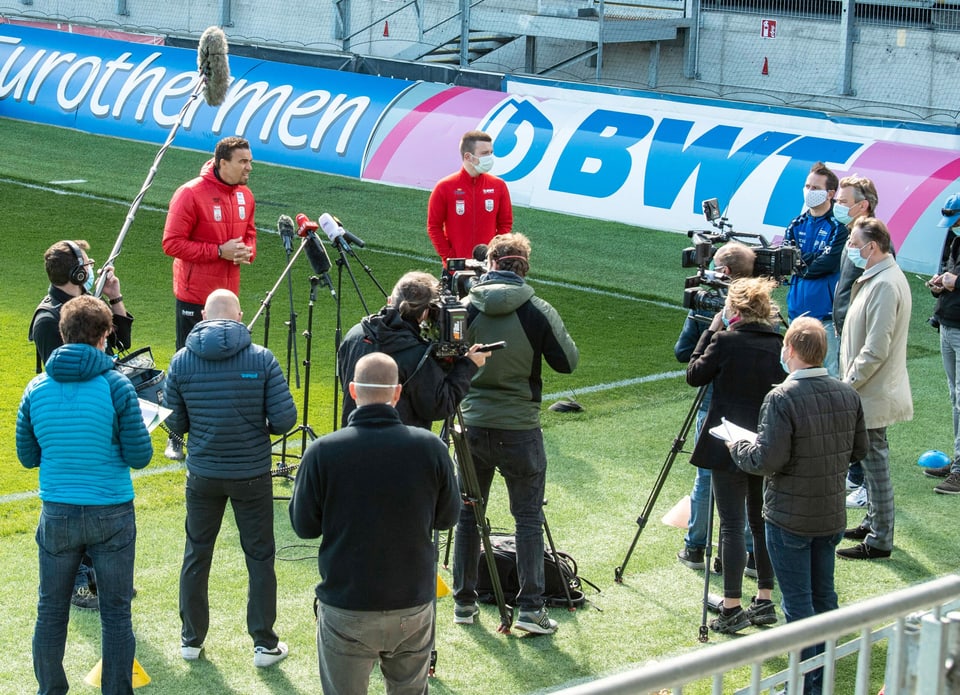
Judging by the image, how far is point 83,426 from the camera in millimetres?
5410

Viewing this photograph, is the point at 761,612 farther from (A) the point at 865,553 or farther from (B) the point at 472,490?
(B) the point at 472,490

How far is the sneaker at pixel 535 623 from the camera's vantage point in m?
6.54

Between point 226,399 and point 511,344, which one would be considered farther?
point 511,344

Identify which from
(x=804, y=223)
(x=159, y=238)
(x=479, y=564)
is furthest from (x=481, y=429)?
(x=159, y=238)

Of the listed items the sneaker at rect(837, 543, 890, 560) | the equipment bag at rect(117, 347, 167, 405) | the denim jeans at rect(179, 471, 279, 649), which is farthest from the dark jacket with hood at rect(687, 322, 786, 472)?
the equipment bag at rect(117, 347, 167, 405)

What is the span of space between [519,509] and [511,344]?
82cm

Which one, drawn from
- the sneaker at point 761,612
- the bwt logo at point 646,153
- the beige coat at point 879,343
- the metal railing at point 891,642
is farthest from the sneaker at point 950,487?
the bwt logo at point 646,153

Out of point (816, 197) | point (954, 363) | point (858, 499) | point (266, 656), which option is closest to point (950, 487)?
point (858, 499)

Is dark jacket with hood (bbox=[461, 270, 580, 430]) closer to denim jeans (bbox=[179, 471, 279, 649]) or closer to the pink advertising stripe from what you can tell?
denim jeans (bbox=[179, 471, 279, 649])

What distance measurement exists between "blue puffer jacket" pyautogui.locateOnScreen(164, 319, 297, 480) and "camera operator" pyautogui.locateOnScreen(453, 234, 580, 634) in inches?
40.9

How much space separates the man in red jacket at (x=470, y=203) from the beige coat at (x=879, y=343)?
336cm

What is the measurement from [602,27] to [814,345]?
1580 centimetres

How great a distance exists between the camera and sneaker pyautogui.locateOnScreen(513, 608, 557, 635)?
21.5 feet

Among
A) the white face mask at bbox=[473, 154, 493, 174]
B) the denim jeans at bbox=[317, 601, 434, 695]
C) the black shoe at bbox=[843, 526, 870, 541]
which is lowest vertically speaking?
the black shoe at bbox=[843, 526, 870, 541]
